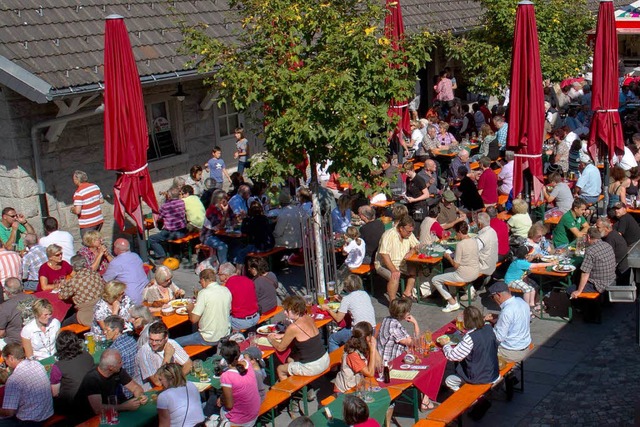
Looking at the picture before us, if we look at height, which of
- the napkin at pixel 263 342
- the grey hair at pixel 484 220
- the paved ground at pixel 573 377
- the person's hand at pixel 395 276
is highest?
the grey hair at pixel 484 220

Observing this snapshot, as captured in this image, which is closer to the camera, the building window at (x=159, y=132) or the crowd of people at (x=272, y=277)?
the crowd of people at (x=272, y=277)

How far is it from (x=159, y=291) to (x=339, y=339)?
2.48 meters

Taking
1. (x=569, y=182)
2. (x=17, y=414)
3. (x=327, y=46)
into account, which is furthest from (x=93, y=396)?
(x=569, y=182)

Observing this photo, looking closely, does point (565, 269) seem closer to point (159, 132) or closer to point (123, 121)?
point (123, 121)

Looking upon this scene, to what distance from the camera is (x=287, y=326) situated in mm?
11508

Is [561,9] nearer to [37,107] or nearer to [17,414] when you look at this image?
[37,107]

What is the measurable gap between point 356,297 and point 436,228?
3.26 metres

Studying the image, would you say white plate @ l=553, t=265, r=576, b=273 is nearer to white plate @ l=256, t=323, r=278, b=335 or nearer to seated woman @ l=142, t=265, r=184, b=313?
white plate @ l=256, t=323, r=278, b=335

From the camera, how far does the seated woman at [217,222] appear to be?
15.8m

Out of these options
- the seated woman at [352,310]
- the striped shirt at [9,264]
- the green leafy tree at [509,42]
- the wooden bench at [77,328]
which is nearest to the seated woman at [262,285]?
the seated woman at [352,310]

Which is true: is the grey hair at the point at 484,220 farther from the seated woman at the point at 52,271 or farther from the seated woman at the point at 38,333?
the seated woman at the point at 38,333

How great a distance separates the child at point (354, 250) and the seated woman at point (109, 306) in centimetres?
353

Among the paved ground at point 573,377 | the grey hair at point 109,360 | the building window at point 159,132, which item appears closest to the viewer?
the grey hair at point 109,360

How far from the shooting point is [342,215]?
16.0 metres
